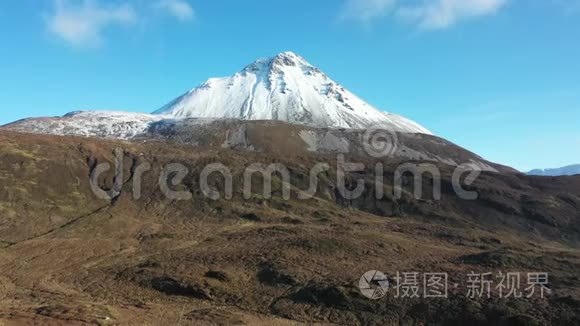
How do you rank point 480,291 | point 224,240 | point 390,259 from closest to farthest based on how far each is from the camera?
point 480,291 → point 390,259 → point 224,240

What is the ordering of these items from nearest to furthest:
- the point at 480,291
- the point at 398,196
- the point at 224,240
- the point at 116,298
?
1. the point at 480,291
2. the point at 116,298
3. the point at 224,240
4. the point at 398,196

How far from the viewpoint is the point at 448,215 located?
106375 millimetres

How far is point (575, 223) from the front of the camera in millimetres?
109062

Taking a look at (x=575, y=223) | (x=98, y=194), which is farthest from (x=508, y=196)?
(x=98, y=194)

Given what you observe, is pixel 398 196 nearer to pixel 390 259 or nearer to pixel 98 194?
pixel 390 259

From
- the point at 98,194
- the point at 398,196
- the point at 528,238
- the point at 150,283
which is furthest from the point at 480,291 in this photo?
the point at 98,194

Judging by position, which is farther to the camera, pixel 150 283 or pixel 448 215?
pixel 448 215

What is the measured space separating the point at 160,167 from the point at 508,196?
76475 millimetres

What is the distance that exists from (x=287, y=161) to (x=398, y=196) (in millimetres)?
29391

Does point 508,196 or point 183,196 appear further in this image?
point 508,196

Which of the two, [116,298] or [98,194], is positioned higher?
[98,194]

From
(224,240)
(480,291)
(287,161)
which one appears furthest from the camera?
(287,161)

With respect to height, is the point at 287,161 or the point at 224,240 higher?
the point at 287,161

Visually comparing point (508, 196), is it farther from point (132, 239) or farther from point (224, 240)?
point (132, 239)
